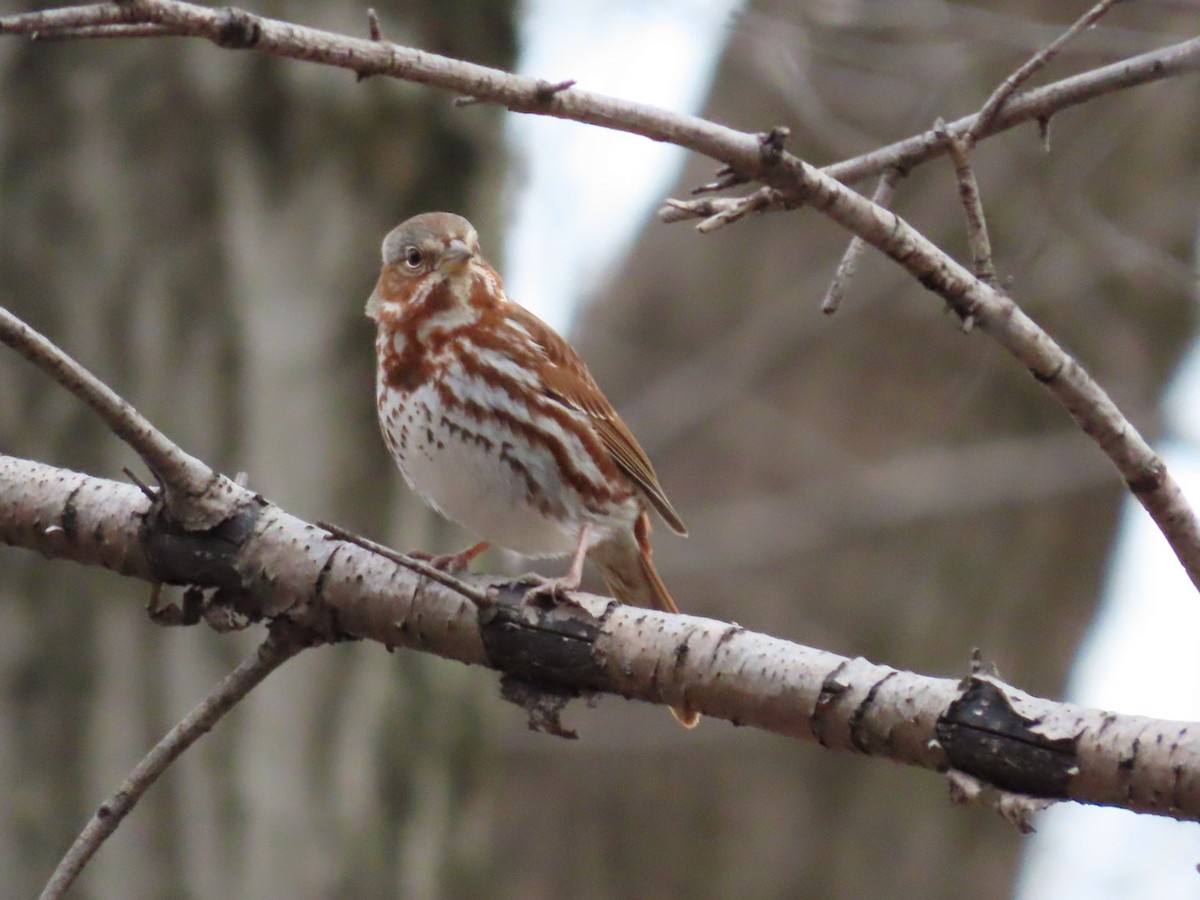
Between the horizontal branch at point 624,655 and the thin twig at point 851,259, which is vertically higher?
the thin twig at point 851,259

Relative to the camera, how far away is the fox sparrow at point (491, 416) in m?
4.45

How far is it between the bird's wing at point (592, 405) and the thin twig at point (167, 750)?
1.81 m

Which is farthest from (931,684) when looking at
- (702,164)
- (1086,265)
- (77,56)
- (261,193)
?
(702,164)

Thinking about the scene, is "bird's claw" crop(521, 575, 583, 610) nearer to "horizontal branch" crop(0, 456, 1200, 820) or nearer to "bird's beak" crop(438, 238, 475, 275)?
"horizontal branch" crop(0, 456, 1200, 820)

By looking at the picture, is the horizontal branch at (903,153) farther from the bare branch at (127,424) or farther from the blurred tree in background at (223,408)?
the blurred tree in background at (223,408)

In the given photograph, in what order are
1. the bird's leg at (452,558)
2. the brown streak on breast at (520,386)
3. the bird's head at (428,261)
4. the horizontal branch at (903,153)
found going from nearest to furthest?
1. the horizontal branch at (903,153)
2. the bird's leg at (452,558)
3. the brown streak on breast at (520,386)
4. the bird's head at (428,261)

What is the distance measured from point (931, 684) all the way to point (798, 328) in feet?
20.8

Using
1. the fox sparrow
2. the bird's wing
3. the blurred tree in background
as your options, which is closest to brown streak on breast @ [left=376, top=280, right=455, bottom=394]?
the fox sparrow

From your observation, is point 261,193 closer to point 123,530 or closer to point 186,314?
point 186,314

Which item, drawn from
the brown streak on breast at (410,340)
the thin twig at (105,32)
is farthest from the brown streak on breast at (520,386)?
the thin twig at (105,32)

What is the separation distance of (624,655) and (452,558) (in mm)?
1605

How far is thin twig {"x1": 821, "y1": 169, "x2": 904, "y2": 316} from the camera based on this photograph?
266cm

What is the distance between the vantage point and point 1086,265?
8.29 meters

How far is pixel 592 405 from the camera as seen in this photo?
191 inches
